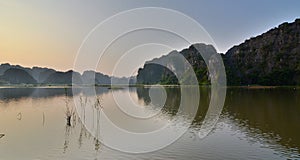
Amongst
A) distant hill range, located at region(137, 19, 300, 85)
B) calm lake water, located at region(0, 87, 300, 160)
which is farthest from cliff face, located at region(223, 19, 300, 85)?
calm lake water, located at region(0, 87, 300, 160)

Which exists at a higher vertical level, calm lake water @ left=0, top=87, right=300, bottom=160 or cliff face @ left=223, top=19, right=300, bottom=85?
cliff face @ left=223, top=19, right=300, bottom=85

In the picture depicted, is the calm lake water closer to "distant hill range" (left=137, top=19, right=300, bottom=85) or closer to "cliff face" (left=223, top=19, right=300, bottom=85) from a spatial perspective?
"cliff face" (left=223, top=19, right=300, bottom=85)

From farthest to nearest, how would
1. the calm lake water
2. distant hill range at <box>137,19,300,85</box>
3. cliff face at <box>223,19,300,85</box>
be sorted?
distant hill range at <box>137,19,300,85</box>, cliff face at <box>223,19,300,85</box>, the calm lake water

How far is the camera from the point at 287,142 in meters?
21.7

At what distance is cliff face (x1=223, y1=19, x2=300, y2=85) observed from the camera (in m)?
142

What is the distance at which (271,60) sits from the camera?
166 metres

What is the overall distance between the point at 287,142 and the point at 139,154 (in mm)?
11251

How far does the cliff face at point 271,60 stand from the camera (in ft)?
465

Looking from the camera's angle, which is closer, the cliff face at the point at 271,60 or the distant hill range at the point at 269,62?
the cliff face at the point at 271,60

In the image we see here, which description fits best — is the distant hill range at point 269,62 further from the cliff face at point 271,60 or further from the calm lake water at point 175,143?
the calm lake water at point 175,143

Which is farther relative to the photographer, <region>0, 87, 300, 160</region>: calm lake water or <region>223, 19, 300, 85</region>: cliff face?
<region>223, 19, 300, 85</region>: cliff face

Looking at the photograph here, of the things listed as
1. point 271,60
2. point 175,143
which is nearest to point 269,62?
point 271,60

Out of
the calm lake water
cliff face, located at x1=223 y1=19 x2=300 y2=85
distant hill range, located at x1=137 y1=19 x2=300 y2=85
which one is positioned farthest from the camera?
distant hill range, located at x1=137 y1=19 x2=300 y2=85

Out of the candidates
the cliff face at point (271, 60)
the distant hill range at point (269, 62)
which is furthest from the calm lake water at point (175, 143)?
the distant hill range at point (269, 62)
